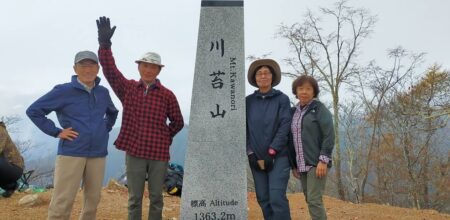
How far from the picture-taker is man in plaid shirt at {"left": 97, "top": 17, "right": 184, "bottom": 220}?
3750 mm

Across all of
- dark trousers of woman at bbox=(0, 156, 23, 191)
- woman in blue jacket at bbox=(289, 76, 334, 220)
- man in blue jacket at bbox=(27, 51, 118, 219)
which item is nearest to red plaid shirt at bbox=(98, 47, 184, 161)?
man in blue jacket at bbox=(27, 51, 118, 219)

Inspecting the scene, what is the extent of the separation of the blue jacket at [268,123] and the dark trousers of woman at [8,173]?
13.9 ft

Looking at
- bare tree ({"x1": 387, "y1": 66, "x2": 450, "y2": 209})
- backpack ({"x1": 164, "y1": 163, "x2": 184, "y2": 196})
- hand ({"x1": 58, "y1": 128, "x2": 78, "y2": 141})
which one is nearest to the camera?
hand ({"x1": 58, "y1": 128, "x2": 78, "y2": 141})

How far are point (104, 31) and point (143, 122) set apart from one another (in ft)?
3.20

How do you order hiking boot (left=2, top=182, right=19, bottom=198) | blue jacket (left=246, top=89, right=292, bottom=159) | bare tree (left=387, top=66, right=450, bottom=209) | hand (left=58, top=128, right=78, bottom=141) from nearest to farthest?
A: 1. hand (left=58, top=128, right=78, bottom=141)
2. blue jacket (left=246, top=89, right=292, bottom=159)
3. hiking boot (left=2, top=182, right=19, bottom=198)
4. bare tree (left=387, top=66, right=450, bottom=209)

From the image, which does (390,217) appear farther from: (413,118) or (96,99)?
(413,118)

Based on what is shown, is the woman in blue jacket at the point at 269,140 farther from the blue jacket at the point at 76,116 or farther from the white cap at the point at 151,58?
the blue jacket at the point at 76,116

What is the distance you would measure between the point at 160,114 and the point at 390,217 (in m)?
4.93

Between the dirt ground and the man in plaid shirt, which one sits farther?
the dirt ground

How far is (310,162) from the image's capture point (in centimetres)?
368

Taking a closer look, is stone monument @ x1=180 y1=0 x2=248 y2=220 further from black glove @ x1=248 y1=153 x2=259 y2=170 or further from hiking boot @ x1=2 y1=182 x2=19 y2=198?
hiking boot @ x1=2 y1=182 x2=19 y2=198

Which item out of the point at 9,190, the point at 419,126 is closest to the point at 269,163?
the point at 9,190

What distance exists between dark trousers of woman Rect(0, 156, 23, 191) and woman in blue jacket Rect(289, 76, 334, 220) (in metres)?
4.60

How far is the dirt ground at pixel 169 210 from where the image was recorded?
238 inches
